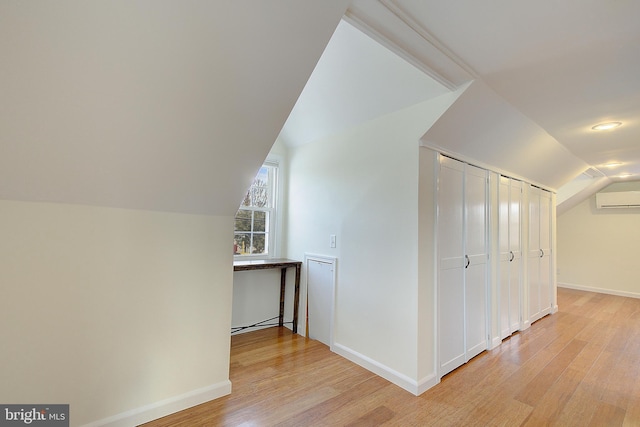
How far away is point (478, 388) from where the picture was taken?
2.29m

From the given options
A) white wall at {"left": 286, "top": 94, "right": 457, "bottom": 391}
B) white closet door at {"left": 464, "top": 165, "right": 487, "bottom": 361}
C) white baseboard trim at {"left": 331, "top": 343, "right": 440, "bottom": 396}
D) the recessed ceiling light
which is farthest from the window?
the recessed ceiling light

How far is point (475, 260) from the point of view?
2895mm

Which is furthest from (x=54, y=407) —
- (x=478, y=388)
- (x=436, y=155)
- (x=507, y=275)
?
(x=507, y=275)

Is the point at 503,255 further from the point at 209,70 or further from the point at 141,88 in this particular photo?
the point at 141,88

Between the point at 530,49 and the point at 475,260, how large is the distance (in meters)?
1.88

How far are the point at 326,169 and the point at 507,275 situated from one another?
246 centimetres

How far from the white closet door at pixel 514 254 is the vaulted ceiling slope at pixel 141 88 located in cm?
325

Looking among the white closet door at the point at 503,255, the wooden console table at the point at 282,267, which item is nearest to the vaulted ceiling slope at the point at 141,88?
the wooden console table at the point at 282,267

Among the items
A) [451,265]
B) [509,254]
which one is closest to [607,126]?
[509,254]

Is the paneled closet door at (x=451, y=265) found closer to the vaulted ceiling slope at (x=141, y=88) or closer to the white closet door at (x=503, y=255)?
the white closet door at (x=503, y=255)

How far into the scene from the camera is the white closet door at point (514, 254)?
351cm

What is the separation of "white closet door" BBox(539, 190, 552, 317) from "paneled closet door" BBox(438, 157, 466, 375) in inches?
99.4

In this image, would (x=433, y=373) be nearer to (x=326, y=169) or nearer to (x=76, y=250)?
(x=326, y=169)

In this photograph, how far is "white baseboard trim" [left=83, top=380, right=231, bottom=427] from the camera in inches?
66.7
